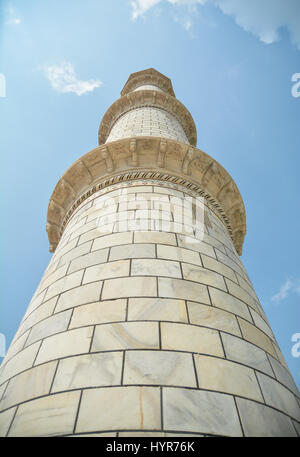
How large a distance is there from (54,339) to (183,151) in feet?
16.0

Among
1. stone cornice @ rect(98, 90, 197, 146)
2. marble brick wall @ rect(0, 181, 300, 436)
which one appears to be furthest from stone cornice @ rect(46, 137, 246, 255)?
stone cornice @ rect(98, 90, 197, 146)

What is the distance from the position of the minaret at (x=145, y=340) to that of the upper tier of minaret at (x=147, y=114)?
173 inches

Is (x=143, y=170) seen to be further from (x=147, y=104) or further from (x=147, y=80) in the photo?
(x=147, y=80)

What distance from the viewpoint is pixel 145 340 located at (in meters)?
2.71

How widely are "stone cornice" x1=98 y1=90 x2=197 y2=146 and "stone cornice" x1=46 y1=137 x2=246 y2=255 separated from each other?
6903 mm

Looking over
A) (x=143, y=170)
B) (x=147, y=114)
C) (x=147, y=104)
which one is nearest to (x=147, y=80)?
(x=147, y=104)

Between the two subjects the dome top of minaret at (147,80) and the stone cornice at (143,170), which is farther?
the dome top of minaret at (147,80)

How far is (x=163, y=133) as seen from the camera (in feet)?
28.0

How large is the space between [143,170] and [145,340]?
417 centimetres

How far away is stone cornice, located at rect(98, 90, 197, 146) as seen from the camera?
1310cm

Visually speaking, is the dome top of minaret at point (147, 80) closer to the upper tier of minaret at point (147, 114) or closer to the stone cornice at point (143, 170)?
the upper tier of minaret at point (147, 114)

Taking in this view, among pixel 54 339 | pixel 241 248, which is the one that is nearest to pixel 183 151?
pixel 241 248

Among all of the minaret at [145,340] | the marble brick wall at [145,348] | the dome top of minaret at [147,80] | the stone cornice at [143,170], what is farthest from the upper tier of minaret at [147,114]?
the marble brick wall at [145,348]

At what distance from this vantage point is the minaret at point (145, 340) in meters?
2.22
